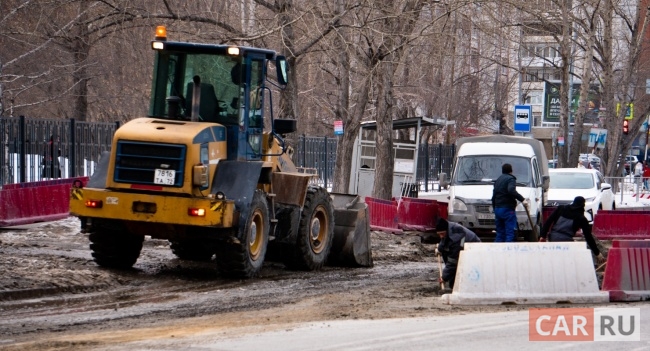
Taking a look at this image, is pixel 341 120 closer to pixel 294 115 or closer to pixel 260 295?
pixel 294 115

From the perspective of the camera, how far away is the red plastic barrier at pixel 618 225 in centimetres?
2422

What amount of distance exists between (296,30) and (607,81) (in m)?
21.7

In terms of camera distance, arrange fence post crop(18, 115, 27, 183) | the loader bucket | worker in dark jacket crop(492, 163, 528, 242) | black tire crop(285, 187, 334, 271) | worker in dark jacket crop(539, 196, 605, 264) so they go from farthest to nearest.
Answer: fence post crop(18, 115, 27, 183), worker in dark jacket crop(492, 163, 528, 242), the loader bucket, black tire crop(285, 187, 334, 271), worker in dark jacket crop(539, 196, 605, 264)

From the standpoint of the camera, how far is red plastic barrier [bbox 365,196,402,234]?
945 inches

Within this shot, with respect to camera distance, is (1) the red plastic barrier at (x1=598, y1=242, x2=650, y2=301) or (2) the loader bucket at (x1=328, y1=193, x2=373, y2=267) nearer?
(1) the red plastic barrier at (x1=598, y1=242, x2=650, y2=301)

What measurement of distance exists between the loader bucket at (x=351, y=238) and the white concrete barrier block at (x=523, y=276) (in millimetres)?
4770

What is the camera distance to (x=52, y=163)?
941 inches

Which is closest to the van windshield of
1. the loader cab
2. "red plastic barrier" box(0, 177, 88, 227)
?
"red plastic barrier" box(0, 177, 88, 227)

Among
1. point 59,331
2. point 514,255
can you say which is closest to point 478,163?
point 514,255

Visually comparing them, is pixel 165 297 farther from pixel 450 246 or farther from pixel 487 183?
pixel 487 183

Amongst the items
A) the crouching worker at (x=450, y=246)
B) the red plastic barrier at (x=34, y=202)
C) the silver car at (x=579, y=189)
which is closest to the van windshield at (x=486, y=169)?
the silver car at (x=579, y=189)
